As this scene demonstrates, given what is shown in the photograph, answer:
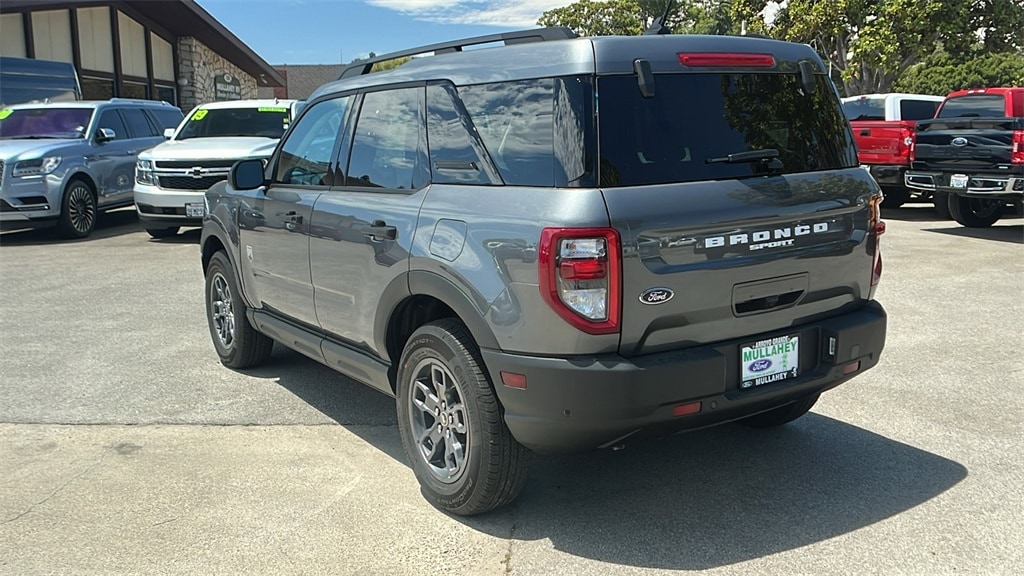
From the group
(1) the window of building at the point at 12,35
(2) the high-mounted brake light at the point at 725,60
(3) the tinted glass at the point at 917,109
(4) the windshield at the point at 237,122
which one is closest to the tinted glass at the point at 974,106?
(3) the tinted glass at the point at 917,109

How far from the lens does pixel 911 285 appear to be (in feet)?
28.2

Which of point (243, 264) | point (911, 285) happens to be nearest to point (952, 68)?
point (911, 285)

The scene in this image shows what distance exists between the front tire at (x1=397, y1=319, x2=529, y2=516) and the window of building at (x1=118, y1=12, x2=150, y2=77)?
24572mm

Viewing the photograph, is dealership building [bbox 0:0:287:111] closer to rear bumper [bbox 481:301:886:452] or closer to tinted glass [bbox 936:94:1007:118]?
tinted glass [bbox 936:94:1007:118]

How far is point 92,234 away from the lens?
13836mm

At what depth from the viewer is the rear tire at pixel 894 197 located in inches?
611

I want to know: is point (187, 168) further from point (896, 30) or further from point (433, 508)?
point (896, 30)

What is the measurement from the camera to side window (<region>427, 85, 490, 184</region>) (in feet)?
12.1

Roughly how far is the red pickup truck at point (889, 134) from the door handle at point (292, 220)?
1015 centimetres

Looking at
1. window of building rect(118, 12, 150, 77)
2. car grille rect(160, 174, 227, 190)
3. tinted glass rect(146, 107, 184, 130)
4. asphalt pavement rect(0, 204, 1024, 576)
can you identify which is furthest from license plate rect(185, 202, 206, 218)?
window of building rect(118, 12, 150, 77)

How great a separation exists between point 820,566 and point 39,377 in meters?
5.10

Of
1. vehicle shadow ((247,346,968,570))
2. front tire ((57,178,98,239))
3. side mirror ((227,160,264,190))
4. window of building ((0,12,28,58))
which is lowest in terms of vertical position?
vehicle shadow ((247,346,968,570))

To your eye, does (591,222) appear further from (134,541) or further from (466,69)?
(134,541)

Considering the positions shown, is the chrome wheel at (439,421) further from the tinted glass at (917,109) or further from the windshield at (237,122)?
the tinted glass at (917,109)
